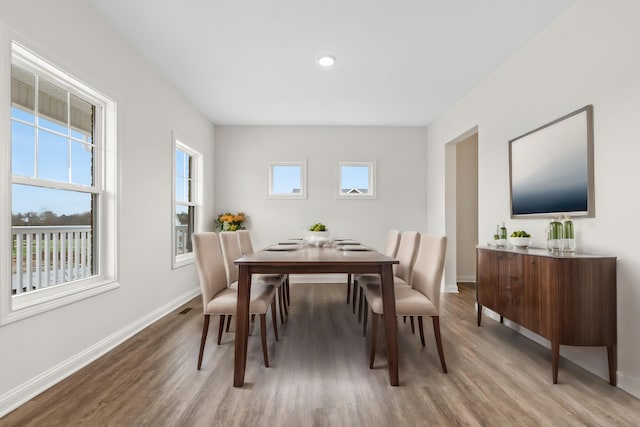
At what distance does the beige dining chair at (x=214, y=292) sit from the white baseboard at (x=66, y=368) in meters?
0.86

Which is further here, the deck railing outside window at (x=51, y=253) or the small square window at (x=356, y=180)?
the small square window at (x=356, y=180)

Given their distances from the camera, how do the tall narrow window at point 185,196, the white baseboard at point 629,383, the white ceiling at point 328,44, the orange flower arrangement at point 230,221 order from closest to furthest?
the white baseboard at point 629,383 < the white ceiling at point 328,44 < the tall narrow window at point 185,196 < the orange flower arrangement at point 230,221

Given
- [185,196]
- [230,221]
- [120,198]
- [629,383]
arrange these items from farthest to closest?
[230,221]
[185,196]
[120,198]
[629,383]

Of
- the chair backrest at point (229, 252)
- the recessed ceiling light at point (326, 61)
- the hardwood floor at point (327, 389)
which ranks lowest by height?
the hardwood floor at point (327, 389)

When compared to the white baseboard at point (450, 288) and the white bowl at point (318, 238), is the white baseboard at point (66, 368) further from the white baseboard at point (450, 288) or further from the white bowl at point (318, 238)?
the white baseboard at point (450, 288)

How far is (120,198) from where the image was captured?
288 centimetres

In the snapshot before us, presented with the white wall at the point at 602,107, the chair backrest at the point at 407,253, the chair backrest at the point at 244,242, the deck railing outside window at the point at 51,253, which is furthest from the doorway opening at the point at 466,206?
the deck railing outside window at the point at 51,253

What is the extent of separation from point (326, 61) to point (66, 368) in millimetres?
3363

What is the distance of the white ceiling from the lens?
100 inches

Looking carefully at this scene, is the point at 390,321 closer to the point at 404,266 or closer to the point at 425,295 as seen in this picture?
the point at 425,295

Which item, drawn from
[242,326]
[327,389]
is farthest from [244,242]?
[327,389]

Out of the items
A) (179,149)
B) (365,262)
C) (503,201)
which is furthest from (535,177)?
(179,149)

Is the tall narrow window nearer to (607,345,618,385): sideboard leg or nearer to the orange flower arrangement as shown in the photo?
the orange flower arrangement

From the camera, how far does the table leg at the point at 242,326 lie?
6.59 ft
